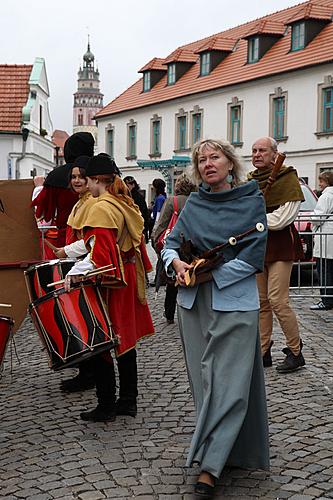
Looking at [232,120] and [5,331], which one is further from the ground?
[232,120]

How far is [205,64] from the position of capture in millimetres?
42562

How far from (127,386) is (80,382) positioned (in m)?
0.85

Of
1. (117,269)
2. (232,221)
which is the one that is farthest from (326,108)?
(232,221)

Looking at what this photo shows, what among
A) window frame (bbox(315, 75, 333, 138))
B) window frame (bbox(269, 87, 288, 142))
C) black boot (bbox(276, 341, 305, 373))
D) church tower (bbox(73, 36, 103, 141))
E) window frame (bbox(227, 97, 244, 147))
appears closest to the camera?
black boot (bbox(276, 341, 305, 373))

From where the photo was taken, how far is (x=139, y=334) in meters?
5.52

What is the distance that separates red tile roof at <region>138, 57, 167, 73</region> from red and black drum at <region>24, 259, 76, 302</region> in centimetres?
4330

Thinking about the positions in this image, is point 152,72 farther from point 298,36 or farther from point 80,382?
point 80,382

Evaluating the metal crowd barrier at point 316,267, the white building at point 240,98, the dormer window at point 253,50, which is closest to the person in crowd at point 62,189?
the metal crowd barrier at point 316,267

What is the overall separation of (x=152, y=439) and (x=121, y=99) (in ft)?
155

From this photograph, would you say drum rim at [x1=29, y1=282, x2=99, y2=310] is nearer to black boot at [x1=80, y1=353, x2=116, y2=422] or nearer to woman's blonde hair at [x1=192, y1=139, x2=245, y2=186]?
black boot at [x1=80, y1=353, x2=116, y2=422]

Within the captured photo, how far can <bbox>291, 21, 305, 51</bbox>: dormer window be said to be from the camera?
35084mm

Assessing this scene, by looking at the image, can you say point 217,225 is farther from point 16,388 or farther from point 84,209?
point 16,388

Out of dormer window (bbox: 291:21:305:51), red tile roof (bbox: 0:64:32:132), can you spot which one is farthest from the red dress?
dormer window (bbox: 291:21:305:51)

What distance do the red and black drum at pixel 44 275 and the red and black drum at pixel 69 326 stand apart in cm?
12
